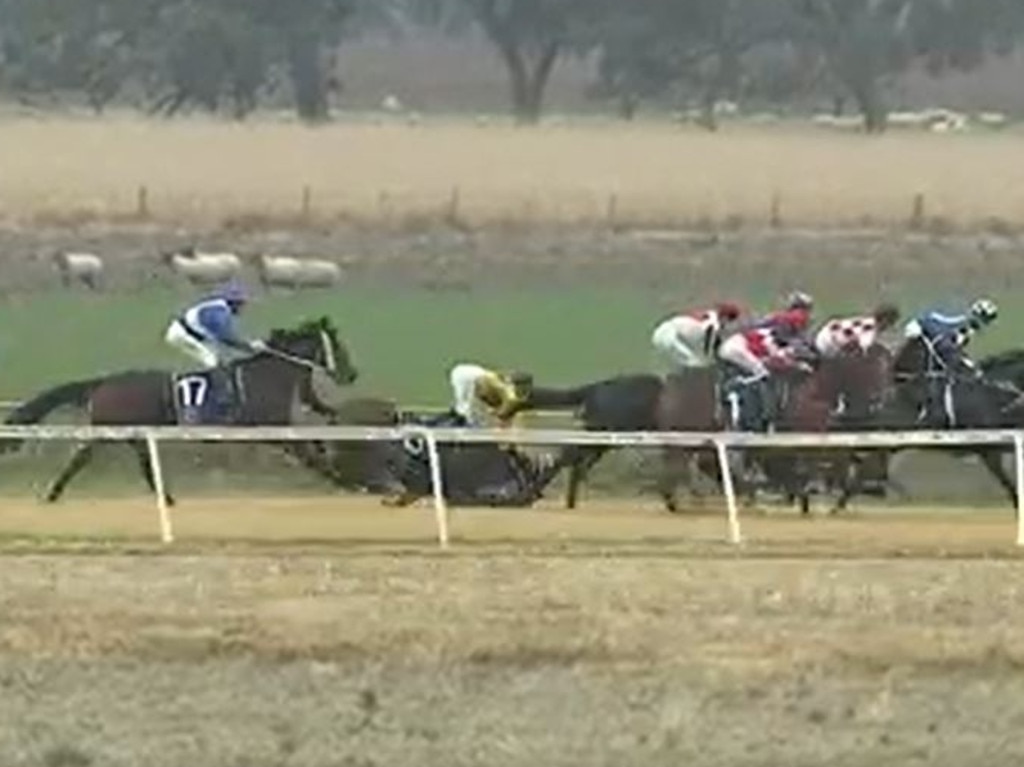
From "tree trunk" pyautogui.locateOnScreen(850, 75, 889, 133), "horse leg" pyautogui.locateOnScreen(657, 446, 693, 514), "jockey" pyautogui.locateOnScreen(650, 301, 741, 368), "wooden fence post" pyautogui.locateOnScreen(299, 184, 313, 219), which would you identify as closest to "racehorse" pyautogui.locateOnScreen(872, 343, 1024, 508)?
"horse leg" pyautogui.locateOnScreen(657, 446, 693, 514)

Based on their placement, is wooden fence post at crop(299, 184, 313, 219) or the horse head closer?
the horse head

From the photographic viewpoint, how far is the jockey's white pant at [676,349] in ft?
74.3

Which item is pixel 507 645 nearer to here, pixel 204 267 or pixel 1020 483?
pixel 1020 483

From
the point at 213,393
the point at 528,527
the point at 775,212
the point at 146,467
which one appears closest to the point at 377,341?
the point at 213,393

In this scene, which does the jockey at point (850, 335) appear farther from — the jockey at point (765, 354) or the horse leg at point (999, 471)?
the horse leg at point (999, 471)

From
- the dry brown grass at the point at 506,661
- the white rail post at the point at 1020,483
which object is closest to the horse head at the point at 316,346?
the dry brown grass at the point at 506,661

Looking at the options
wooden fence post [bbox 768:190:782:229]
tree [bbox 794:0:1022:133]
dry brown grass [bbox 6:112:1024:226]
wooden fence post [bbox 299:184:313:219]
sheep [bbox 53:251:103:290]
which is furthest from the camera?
tree [bbox 794:0:1022:133]

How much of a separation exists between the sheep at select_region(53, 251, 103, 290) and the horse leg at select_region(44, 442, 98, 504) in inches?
685

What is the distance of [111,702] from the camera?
13.8m

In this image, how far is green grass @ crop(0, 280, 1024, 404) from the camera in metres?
Result: 29.7

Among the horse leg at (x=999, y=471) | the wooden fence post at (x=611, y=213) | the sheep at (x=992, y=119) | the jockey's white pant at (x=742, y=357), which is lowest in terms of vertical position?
the sheep at (x=992, y=119)

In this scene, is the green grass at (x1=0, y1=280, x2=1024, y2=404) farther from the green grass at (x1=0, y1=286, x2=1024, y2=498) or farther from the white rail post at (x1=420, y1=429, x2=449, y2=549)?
the white rail post at (x1=420, y1=429, x2=449, y2=549)

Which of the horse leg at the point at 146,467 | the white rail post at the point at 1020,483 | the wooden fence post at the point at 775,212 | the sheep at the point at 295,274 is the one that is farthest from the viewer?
the wooden fence post at the point at 775,212

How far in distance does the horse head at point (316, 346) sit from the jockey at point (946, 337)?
3.34m
